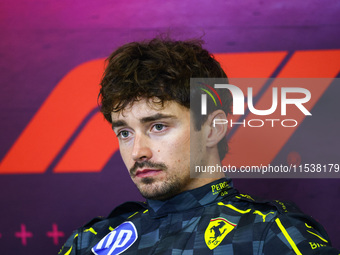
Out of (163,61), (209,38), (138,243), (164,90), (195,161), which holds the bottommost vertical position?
(138,243)

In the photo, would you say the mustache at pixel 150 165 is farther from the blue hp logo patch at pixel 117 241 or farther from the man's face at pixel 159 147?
the blue hp logo patch at pixel 117 241

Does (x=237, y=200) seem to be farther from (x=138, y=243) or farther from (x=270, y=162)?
(x=270, y=162)

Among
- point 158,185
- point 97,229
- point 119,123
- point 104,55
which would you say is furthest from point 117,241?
point 104,55

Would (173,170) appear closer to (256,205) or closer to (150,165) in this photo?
(150,165)

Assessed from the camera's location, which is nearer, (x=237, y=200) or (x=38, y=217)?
(x=237, y=200)

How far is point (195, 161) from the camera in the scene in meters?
1.58

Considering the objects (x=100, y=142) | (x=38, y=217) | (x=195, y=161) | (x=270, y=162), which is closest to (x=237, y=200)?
(x=195, y=161)

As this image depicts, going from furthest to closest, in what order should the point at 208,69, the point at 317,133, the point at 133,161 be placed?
the point at 317,133 → the point at 208,69 → the point at 133,161

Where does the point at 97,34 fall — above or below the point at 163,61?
above

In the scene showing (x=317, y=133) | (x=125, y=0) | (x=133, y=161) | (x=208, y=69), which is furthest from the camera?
(x=125, y=0)

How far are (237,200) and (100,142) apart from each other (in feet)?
2.83

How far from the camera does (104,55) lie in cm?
226

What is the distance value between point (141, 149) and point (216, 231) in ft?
1.08

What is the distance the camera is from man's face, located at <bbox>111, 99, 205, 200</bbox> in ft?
4.99
